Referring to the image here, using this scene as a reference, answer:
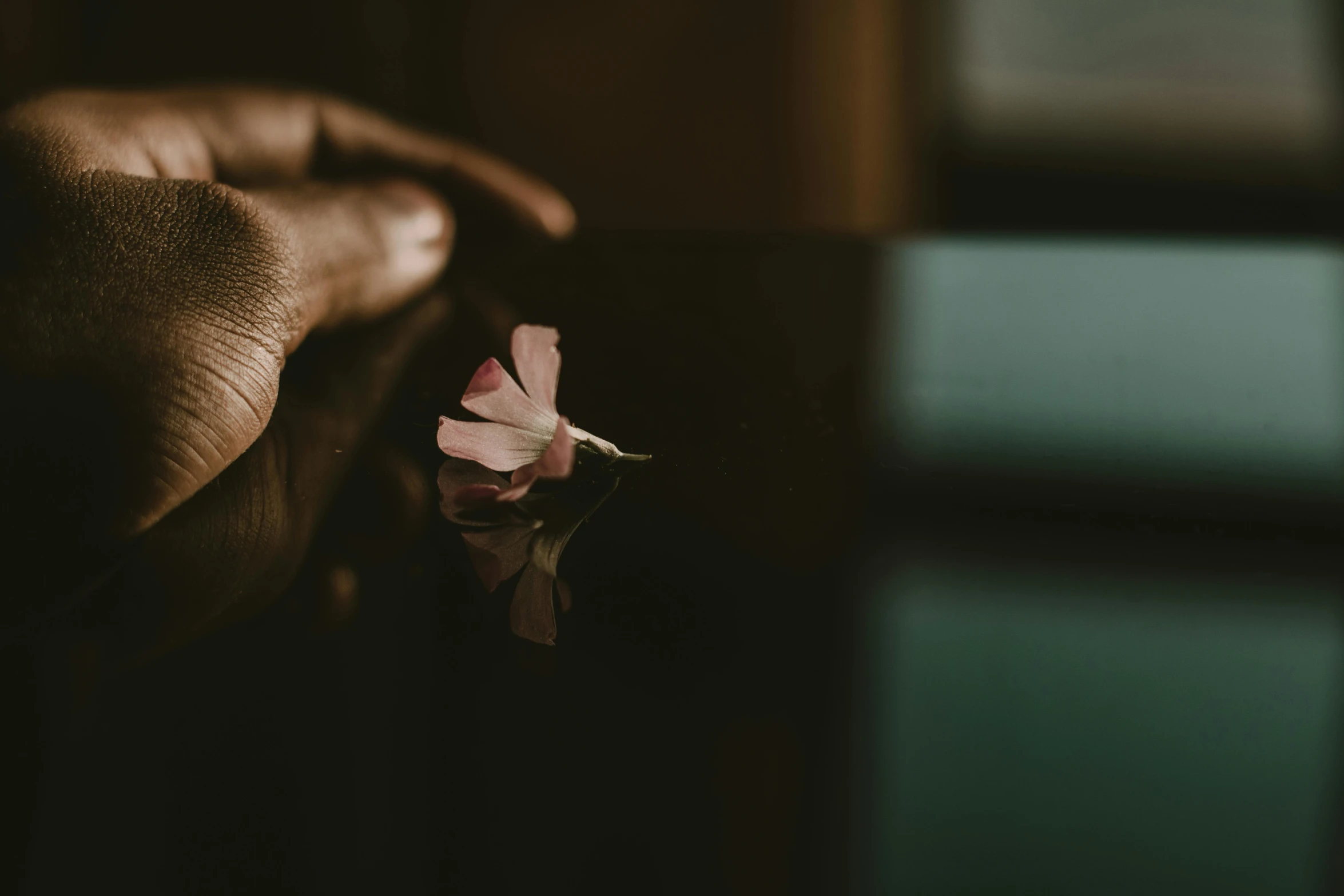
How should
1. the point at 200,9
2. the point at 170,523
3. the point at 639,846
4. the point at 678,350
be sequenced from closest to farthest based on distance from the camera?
the point at 639,846, the point at 170,523, the point at 678,350, the point at 200,9

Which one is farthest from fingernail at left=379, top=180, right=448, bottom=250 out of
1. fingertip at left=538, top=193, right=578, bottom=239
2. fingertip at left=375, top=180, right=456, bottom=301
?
fingertip at left=538, top=193, right=578, bottom=239

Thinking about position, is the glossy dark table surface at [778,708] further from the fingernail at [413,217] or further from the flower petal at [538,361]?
the fingernail at [413,217]

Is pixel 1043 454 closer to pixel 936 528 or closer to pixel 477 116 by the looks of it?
pixel 936 528

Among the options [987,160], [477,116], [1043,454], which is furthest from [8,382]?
[987,160]

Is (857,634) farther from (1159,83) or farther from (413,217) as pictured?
(1159,83)

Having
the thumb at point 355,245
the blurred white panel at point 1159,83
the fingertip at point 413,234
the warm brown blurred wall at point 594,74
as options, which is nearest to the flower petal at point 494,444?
the thumb at point 355,245
